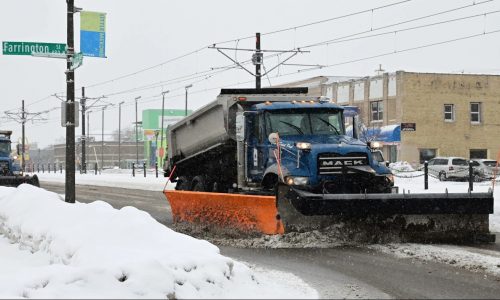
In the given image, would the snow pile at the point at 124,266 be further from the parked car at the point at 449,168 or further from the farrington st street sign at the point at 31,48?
the parked car at the point at 449,168

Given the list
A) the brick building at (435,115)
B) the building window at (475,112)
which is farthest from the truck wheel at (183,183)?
the building window at (475,112)

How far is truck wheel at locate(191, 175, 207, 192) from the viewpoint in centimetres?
1477

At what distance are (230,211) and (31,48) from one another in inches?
300

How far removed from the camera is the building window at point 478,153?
52.2m

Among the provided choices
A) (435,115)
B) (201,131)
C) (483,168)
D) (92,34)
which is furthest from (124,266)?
(435,115)

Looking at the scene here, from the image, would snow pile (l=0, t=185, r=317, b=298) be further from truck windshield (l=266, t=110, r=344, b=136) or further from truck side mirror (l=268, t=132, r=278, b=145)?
truck windshield (l=266, t=110, r=344, b=136)

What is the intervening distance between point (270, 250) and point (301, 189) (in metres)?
1.19

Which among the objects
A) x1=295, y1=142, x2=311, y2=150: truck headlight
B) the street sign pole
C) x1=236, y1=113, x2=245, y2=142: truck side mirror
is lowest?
x1=295, y1=142, x2=311, y2=150: truck headlight

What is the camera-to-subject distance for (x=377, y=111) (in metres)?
53.4

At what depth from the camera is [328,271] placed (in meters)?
8.20

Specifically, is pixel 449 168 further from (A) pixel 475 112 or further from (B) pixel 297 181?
→ (B) pixel 297 181

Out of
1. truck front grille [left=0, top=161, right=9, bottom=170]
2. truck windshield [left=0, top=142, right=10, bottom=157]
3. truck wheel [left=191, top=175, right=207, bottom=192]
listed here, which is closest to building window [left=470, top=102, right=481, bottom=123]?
truck windshield [left=0, top=142, right=10, bottom=157]

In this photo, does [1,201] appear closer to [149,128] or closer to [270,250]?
[270,250]

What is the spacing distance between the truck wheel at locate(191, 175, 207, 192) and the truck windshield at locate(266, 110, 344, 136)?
3.32m
